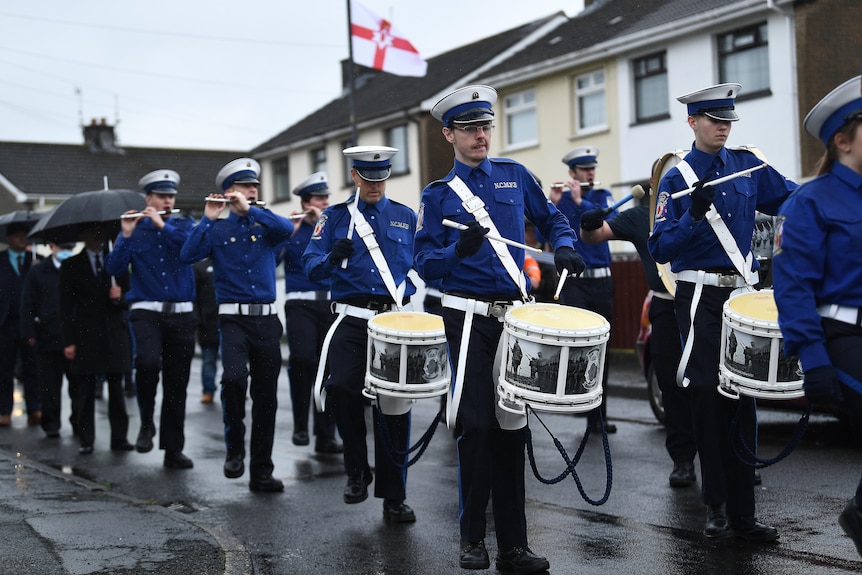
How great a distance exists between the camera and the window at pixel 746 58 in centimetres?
2323

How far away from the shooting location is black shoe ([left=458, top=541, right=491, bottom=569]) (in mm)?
5688

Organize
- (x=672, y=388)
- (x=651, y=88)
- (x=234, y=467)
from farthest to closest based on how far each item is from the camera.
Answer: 1. (x=651, y=88)
2. (x=234, y=467)
3. (x=672, y=388)

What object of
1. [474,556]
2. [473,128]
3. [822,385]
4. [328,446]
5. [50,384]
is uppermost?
[473,128]

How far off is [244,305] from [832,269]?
5.17 meters

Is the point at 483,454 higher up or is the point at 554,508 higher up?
the point at 483,454

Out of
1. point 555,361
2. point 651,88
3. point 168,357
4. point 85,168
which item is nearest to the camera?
point 555,361

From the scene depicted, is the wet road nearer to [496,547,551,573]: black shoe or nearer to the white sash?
[496,547,551,573]: black shoe

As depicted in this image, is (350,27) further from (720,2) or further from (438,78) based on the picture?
(438,78)

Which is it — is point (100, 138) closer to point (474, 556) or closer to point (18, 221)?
point (18, 221)

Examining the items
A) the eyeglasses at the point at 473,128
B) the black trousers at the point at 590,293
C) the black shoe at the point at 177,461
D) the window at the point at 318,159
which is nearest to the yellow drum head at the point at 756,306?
the eyeglasses at the point at 473,128

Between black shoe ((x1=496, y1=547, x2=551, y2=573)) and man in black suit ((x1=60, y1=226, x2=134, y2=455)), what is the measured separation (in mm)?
6234

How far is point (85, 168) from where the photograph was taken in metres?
52.1

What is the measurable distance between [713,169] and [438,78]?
3031 cm

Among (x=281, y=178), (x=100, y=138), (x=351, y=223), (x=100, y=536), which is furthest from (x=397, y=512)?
(x=100, y=138)
